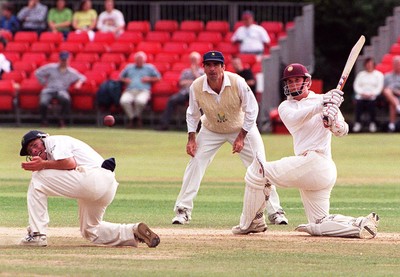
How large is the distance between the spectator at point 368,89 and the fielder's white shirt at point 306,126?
14788mm

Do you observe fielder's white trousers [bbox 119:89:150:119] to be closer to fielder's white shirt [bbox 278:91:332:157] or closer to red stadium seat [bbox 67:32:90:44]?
red stadium seat [bbox 67:32:90:44]

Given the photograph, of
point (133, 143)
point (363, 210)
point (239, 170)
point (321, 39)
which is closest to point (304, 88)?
point (363, 210)

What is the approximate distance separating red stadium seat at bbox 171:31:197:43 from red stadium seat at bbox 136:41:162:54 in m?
0.43

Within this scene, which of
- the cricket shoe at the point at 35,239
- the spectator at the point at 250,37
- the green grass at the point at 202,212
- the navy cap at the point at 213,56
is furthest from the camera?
the spectator at the point at 250,37

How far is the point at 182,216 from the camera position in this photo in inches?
575

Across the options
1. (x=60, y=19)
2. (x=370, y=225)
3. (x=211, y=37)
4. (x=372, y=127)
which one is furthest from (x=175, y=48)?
(x=370, y=225)

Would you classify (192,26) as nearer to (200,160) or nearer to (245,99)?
(200,160)

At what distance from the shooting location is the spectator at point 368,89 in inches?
1078

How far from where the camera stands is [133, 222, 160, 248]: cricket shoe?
39.0 ft

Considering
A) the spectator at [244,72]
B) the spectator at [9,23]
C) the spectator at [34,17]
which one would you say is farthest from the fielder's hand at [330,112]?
the spectator at [9,23]

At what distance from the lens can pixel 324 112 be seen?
12227 millimetres

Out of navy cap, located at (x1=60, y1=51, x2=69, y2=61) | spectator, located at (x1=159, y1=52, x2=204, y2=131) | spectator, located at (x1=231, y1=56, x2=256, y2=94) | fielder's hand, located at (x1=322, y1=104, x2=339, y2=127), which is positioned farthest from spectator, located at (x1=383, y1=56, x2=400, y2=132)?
fielder's hand, located at (x1=322, y1=104, x2=339, y2=127)

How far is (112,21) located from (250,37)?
381cm

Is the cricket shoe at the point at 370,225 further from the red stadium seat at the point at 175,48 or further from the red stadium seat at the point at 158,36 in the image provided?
the red stadium seat at the point at 158,36
